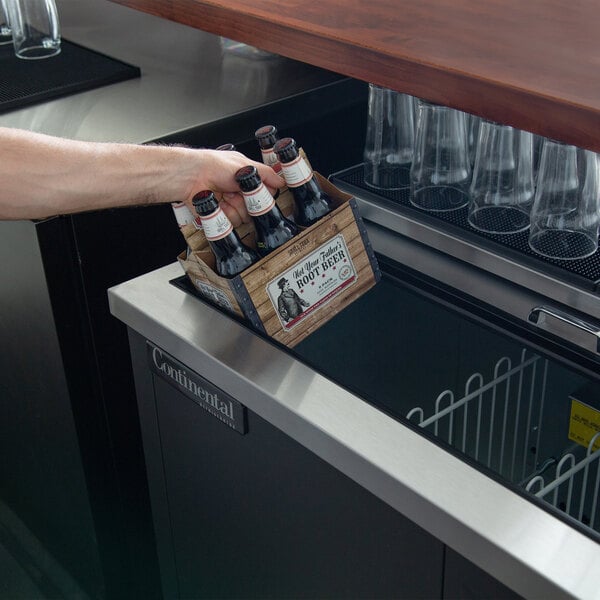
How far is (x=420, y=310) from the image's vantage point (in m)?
1.48

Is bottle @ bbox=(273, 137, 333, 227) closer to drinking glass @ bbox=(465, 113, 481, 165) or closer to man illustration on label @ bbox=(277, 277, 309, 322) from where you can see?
man illustration on label @ bbox=(277, 277, 309, 322)

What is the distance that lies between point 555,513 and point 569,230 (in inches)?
18.5

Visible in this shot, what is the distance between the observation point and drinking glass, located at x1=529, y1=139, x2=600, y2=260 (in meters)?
1.21

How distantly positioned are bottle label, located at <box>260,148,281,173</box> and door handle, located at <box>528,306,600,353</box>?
419 mm

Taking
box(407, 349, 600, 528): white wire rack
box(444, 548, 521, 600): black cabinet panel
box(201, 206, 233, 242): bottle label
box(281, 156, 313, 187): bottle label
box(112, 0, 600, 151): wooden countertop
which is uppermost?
box(112, 0, 600, 151): wooden countertop

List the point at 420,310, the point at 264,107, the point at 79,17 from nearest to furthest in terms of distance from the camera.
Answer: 1. the point at 420,310
2. the point at 264,107
3. the point at 79,17

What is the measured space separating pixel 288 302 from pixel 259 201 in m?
0.15

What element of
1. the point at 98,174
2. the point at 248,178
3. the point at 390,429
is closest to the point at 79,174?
the point at 98,174

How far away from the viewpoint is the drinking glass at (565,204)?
3.97ft

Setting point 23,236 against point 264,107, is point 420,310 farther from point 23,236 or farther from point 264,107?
point 23,236

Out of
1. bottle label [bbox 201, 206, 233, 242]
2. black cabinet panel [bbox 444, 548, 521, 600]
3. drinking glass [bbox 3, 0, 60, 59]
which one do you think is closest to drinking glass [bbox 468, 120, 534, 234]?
bottle label [bbox 201, 206, 233, 242]

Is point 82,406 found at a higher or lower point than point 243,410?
lower

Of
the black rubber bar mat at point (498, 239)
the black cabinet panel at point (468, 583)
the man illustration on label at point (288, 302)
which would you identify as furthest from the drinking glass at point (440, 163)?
the black cabinet panel at point (468, 583)

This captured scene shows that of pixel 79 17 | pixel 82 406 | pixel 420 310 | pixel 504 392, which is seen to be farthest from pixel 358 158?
pixel 79 17
